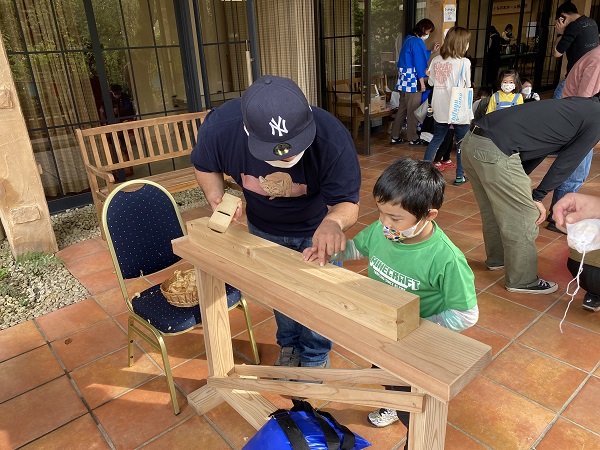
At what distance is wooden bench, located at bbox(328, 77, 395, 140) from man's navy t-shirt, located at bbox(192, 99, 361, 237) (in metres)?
4.87

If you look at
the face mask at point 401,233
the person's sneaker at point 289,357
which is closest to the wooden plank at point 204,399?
the person's sneaker at point 289,357

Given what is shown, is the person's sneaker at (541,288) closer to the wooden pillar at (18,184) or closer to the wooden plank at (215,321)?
the wooden plank at (215,321)

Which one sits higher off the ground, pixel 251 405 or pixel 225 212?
pixel 225 212

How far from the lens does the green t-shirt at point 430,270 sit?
56.0 inches

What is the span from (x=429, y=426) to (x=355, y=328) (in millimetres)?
289

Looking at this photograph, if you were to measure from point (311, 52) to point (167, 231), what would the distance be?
15.9 ft

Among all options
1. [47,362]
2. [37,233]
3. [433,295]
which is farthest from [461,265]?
[37,233]

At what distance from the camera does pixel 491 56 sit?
368 inches

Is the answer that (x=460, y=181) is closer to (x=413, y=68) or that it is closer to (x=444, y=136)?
(x=444, y=136)

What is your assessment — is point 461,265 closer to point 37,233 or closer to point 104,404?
point 104,404

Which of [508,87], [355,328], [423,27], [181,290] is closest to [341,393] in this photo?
[355,328]

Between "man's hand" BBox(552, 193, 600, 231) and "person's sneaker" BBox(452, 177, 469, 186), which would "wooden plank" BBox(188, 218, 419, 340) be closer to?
"man's hand" BBox(552, 193, 600, 231)

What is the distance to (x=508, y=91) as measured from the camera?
172 inches

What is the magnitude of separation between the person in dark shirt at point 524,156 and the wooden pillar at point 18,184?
318 cm
